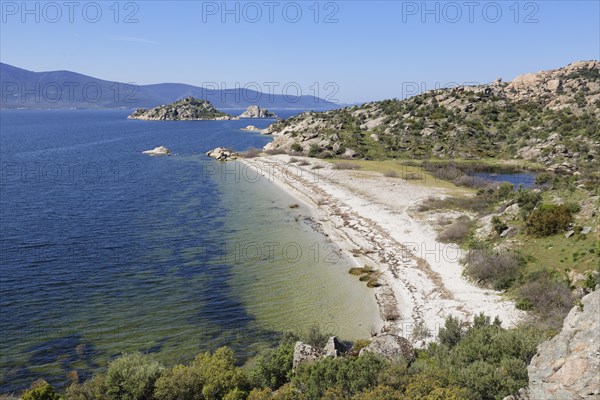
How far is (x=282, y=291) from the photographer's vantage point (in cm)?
2978

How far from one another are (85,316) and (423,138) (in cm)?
8203

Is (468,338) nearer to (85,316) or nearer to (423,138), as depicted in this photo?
(85,316)

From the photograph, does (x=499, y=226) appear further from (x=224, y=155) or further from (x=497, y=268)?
(x=224, y=155)

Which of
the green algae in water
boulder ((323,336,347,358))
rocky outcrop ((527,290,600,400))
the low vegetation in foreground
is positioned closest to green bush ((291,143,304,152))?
the green algae in water

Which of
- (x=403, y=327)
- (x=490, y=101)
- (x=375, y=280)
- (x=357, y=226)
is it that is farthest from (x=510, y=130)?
(x=403, y=327)

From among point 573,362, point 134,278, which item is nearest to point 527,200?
point 573,362

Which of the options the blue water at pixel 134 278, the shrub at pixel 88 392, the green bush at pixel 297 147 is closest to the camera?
the shrub at pixel 88 392

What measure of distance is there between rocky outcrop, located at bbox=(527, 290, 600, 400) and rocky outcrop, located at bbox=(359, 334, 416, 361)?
226 inches

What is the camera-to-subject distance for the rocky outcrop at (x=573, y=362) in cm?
1039

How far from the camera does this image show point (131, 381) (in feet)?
53.0

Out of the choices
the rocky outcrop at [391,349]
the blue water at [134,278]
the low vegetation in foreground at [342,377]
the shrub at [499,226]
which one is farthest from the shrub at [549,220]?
the rocky outcrop at [391,349]

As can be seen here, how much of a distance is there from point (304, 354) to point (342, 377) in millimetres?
3871

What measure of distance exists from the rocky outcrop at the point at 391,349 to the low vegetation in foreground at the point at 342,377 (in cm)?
41

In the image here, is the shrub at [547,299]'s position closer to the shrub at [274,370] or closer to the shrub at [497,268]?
the shrub at [497,268]
